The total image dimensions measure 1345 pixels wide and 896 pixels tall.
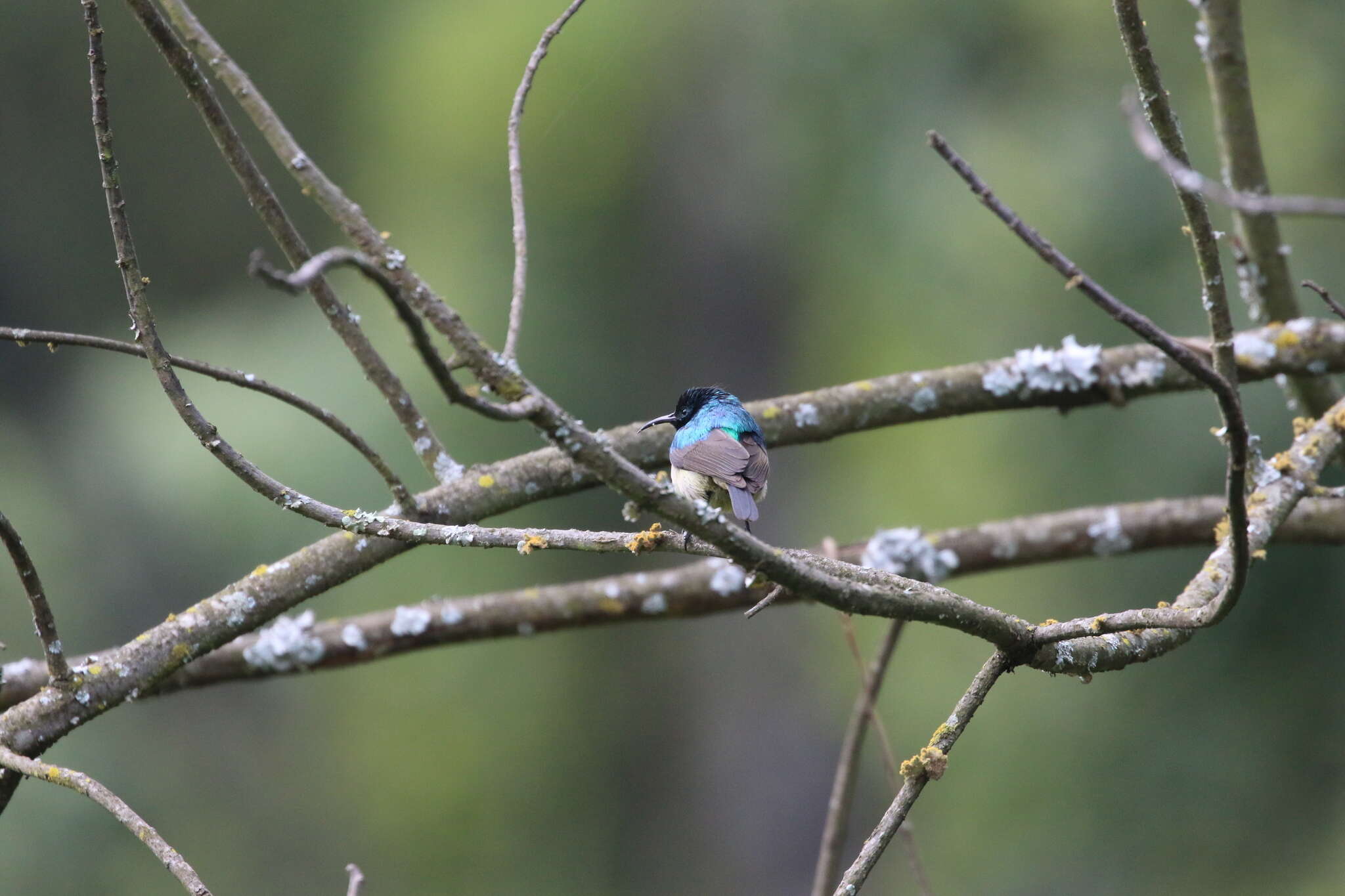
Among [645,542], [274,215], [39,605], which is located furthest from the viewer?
[274,215]

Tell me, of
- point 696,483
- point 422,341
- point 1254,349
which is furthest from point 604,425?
point 422,341

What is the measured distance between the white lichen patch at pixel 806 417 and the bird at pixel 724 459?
9 cm

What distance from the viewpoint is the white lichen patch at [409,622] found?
2869 mm

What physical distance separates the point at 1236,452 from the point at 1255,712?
17.9 ft

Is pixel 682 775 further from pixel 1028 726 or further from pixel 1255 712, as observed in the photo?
pixel 1255 712

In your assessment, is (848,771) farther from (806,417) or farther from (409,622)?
(409,622)

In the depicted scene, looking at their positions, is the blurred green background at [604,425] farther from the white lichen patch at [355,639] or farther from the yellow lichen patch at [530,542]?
the yellow lichen patch at [530,542]

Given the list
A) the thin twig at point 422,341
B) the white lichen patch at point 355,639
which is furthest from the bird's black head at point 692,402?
the thin twig at point 422,341

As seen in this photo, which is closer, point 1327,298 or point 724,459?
point 1327,298

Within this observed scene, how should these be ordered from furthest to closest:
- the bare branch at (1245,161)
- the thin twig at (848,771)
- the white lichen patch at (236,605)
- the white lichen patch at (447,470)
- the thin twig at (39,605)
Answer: the bare branch at (1245,161) < the thin twig at (848,771) < the white lichen patch at (447,470) < the white lichen patch at (236,605) < the thin twig at (39,605)

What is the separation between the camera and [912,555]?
10.2ft

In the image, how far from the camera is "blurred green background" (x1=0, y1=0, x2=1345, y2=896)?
298 inches

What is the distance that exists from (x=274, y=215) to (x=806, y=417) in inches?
49.5

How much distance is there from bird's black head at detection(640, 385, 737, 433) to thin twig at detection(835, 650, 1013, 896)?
154 cm
